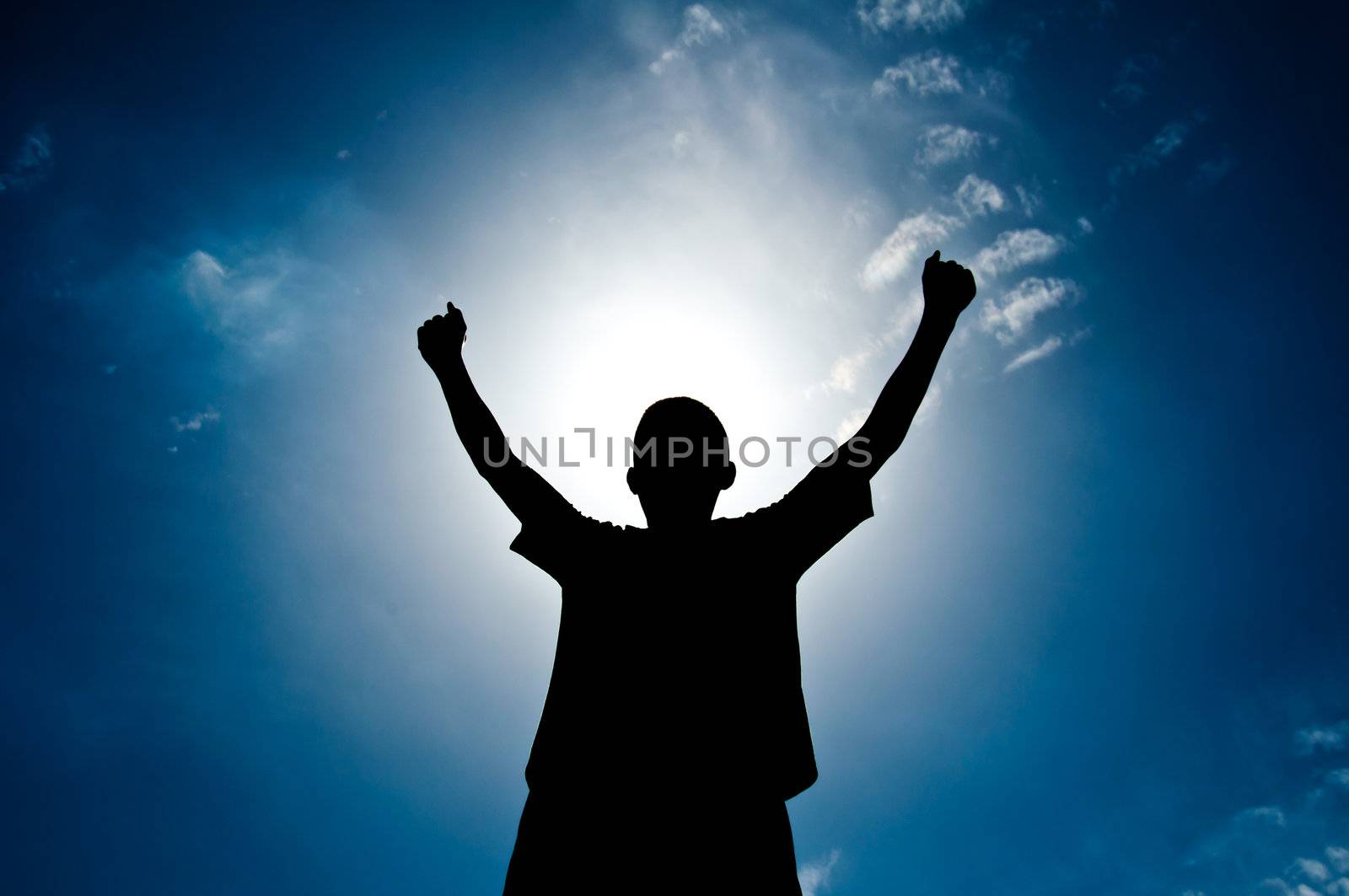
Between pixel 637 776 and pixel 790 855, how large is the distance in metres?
0.47

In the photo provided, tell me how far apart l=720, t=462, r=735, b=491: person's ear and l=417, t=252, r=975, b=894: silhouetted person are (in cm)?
3

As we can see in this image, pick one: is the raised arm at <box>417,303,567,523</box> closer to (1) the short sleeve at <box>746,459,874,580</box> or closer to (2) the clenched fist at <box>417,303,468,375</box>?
(2) the clenched fist at <box>417,303,468,375</box>

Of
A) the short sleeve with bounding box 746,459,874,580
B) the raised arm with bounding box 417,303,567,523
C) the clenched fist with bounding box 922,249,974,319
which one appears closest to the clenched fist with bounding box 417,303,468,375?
the raised arm with bounding box 417,303,567,523

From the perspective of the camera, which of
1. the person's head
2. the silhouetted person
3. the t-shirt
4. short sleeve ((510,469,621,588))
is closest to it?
the silhouetted person

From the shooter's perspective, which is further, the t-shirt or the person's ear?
the person's ear

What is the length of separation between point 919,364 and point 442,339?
1.79 m

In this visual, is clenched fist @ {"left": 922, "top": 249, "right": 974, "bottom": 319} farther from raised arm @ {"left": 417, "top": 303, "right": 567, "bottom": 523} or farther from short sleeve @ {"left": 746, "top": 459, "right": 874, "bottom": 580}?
raised arm @ {"left": 417, "top": 303, "right": 567, "bottom": 523}

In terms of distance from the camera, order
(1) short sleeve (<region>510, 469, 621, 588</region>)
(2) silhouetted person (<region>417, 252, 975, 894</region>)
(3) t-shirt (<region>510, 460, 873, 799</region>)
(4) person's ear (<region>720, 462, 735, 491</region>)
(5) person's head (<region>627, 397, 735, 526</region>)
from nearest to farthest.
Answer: (2) silhouetted person (<region>417, 252, 975, 894</region>), (3) t-shirt (<region>510, 460, 873, 799</region>), (1) short sleeve (<region>510, 469, 621, 588</region>), (5) person's head (<region>627, 397, 735, 526</region>), (4) person's ear (<region>720, 462, 735, 491</region>)

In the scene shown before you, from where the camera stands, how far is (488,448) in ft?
6.88

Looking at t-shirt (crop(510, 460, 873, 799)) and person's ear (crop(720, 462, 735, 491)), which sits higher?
person's ear (crop(720, 462, 735, 491))

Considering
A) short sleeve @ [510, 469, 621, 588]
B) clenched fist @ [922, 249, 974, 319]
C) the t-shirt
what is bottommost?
the t-shirt

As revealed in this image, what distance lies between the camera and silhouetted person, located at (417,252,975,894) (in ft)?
5.17

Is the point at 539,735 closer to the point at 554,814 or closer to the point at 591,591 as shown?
the point at 554,814

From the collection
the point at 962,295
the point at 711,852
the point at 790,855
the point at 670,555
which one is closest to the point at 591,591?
the point at 670,555
